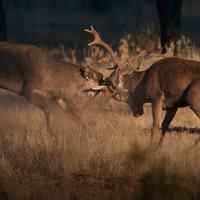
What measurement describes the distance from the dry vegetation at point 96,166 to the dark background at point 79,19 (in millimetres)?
16474

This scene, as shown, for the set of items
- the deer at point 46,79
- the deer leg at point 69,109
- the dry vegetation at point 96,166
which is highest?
the deer at point 46,79

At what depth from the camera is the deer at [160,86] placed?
12.6 metres

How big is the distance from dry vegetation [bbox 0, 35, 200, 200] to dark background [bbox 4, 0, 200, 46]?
54.0ft

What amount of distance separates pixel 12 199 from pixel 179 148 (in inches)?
115

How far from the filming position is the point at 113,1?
1860 inches

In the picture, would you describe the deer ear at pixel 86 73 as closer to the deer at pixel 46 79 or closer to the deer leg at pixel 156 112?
the deer at pixel 46 79

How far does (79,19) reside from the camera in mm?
40219

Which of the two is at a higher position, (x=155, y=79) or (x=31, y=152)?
(x=155, y=79)

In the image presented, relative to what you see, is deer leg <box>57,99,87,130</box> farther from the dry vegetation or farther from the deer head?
the dry vegetation

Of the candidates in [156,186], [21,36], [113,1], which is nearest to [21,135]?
[156,186]

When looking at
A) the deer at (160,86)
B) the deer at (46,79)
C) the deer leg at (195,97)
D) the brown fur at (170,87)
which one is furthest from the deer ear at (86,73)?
the deer leg at (195,97)

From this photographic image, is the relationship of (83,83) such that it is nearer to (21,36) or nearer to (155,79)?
(155,79)

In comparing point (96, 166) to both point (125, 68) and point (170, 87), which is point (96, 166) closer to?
point (170, 87)

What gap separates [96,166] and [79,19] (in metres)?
29.7
